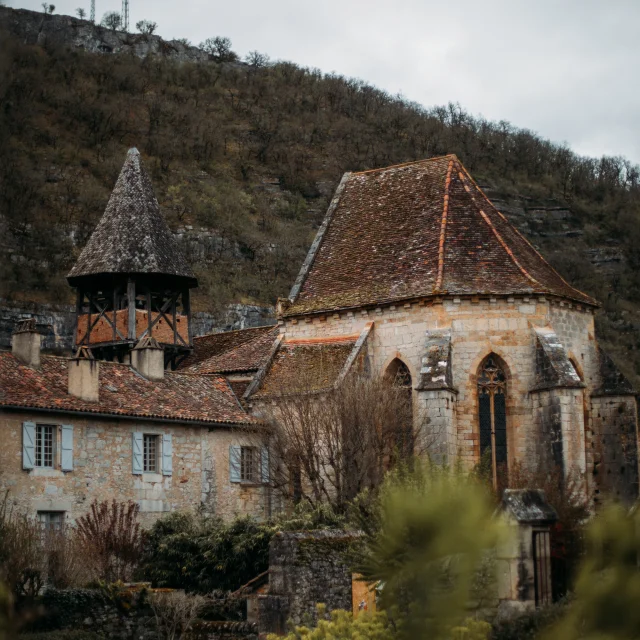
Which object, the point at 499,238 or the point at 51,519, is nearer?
the point at 51,519

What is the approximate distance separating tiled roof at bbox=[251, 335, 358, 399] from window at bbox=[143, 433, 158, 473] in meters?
3.11

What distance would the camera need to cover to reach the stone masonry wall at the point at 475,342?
90.4ft

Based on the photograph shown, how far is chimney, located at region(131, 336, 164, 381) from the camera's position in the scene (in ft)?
96.0

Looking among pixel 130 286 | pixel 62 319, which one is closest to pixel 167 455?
pixel 130 286

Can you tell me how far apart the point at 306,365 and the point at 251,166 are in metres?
59.9

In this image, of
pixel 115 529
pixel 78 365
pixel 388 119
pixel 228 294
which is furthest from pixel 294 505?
pixel 388 119

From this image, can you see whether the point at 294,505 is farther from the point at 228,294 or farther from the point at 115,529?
the point at 228,294

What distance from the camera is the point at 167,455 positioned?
26.9 meters

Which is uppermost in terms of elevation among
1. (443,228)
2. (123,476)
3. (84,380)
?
(443,228)

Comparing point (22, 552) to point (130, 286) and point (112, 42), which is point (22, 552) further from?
point (112, 42)

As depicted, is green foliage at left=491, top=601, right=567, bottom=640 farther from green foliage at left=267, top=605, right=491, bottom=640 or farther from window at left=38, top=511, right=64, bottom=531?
window at left=38, top=511, right=64, bottom=531

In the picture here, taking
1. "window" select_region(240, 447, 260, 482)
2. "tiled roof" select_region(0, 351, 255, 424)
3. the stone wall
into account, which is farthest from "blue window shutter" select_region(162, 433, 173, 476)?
the stone wall

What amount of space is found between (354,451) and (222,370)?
763 cm

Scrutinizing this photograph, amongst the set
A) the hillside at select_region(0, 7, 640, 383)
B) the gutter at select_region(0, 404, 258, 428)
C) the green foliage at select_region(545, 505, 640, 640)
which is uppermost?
the hillside at select_region(0, 7, 640, 383)
